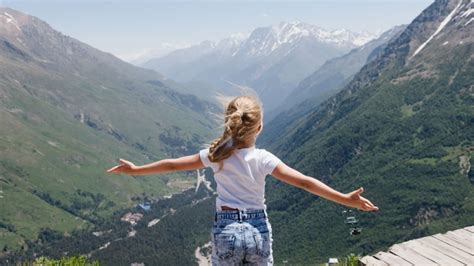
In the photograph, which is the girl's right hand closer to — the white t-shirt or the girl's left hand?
the white t-shirt

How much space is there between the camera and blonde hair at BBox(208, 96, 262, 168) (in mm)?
9016

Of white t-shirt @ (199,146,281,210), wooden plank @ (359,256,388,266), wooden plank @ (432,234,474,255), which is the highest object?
white t-shirt @ (199,146,281,210)

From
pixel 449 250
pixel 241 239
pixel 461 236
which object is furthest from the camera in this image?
pixel 461 236

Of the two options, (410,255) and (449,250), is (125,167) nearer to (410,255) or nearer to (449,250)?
(410,255)

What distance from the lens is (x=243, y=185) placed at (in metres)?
9.46

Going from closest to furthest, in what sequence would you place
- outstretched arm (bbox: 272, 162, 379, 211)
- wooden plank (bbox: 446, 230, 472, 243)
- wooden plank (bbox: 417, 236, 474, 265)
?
outstretched arm (bbox: 272, 162, 379, 211), wooden plank (bbox: 417, 236, 474, 265), wooden plank (bbox: 446, 230, 472, 243)

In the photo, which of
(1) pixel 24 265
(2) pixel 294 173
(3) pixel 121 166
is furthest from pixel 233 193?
(1) pixel 24 265

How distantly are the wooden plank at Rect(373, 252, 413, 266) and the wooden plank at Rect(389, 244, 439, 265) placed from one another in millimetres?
131

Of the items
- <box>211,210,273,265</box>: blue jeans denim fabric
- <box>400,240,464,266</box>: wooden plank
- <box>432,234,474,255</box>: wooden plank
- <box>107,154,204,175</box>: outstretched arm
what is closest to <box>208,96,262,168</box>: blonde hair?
<box>107,154,204,175</box>: outstretched arm

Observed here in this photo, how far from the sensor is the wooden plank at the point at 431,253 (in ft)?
37.1

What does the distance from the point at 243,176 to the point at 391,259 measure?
4.55 metres

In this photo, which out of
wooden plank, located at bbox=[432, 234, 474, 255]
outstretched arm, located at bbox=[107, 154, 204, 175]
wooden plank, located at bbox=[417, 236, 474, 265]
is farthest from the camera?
wooden plank, located at bbox=[432, 234, 474, 255]

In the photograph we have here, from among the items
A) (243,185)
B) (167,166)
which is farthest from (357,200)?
(167,166)

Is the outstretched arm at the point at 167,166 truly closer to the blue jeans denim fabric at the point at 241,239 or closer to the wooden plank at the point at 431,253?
the blue jeans denim fabric at the point at 241,239
